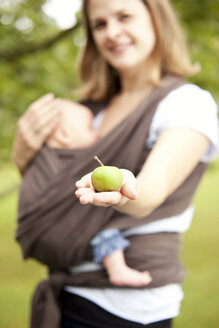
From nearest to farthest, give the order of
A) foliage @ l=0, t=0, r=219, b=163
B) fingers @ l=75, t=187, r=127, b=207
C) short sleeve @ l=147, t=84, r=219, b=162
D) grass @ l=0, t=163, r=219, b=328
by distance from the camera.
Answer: fingers @ l=75, t=187, r=127, b=207 < short sleeve @ l=147, t=84, r=219, b=162 < foliage @ l=0, t=0, r=219, b=163 < grass @ l=0, t=163, r=219, b=328

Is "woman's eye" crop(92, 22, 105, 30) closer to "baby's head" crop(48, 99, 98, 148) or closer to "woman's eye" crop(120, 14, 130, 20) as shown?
"woman's eye" crop(120, 14, 130, 20)

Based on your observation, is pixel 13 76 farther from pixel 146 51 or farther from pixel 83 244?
pixel 83 244

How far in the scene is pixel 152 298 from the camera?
148 centimetres

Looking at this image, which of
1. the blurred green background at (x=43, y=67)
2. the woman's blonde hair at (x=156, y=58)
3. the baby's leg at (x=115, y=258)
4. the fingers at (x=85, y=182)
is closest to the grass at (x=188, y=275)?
the blurred green background at (x=43, y=67)

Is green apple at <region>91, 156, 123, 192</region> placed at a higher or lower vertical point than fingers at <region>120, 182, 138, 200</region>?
higher

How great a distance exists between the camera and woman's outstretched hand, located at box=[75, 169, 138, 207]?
0.87 m

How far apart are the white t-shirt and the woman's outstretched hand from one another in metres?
0.53

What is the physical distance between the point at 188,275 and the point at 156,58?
204 inches

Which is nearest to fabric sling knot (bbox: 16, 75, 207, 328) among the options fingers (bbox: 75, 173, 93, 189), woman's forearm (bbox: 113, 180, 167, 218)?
woman's forearm (bbox: 113, 180, 167, 218)

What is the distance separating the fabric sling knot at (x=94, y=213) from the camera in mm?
1482

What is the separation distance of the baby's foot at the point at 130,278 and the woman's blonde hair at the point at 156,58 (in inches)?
28.5

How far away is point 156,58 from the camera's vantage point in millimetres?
1737

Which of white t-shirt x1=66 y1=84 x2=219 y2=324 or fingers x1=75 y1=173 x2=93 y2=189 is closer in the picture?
fingers x1=75 y1=173 x2=93 y2=189

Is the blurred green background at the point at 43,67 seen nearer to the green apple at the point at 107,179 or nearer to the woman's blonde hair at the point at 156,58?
the woman's blonde hair at the point at 156,58
